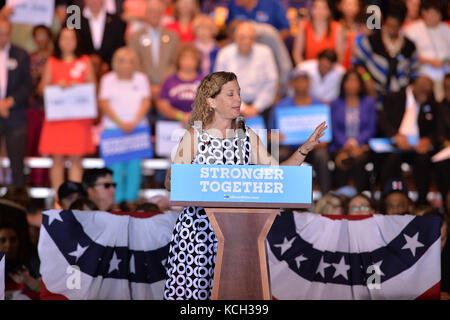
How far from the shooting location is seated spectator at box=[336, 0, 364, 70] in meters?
10.1

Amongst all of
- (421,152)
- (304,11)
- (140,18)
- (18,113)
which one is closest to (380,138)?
(421,152)

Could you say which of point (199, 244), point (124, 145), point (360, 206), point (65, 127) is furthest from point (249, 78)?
point (199, 244)

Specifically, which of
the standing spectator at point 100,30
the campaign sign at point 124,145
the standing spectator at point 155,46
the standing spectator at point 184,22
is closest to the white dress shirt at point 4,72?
the standing spectator at point 100,30

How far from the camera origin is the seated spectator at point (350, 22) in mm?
10148

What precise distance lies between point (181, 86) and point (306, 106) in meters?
1.32

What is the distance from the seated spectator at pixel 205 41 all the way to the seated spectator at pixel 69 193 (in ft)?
9.17

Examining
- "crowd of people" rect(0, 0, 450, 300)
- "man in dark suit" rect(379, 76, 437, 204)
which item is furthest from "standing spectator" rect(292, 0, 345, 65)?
"man in dark suit" rect(379, 76, 437, 204)

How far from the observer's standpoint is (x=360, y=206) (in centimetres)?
736

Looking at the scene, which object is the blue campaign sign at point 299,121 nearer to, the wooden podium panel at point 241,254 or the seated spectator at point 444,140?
the seated spectator at point 444,140

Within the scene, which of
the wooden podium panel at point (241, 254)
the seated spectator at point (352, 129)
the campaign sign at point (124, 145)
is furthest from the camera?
the seated spectator at point (352, 129)

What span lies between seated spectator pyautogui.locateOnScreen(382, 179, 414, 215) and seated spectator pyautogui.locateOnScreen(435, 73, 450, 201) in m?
1.55

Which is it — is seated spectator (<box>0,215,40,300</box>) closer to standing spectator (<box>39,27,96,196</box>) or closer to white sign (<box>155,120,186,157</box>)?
standing spectator (<box>39,27,96,196</box>)

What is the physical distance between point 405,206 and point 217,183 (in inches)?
135
